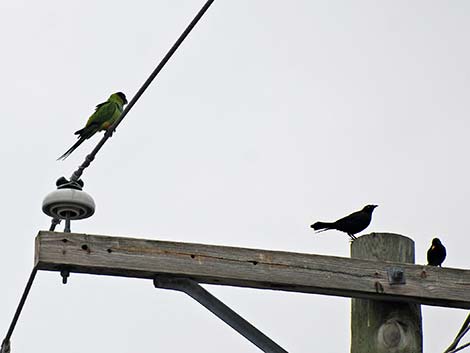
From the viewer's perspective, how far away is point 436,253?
8758mm

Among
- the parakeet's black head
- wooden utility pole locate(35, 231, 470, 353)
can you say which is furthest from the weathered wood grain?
the parakeet's black head

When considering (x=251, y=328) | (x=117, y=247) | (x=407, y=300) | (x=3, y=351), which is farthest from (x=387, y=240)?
(x=3, y=351)

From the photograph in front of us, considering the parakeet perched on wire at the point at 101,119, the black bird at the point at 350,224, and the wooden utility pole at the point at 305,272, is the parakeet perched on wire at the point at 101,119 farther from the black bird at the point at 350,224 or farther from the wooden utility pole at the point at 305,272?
the wooden utility pole at the point at 305,272

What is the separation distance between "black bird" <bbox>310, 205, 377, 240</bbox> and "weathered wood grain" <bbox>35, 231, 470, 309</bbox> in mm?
2279

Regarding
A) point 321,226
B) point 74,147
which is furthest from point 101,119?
point 321,226

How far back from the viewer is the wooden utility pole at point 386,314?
420 centimetres

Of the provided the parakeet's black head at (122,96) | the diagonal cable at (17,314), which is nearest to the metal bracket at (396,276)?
the diagonal cable at (17,314)

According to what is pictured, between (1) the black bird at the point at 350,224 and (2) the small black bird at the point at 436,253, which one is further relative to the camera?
(2) the small black bird at the point at 436,253

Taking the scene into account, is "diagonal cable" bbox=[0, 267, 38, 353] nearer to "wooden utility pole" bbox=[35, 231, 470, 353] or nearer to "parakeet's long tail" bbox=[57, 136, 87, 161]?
"wooden utility pole" bbox=[35, 231, 470, 353]

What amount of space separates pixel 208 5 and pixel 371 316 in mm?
1354

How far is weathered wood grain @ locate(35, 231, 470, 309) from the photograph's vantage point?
4066 millimetres

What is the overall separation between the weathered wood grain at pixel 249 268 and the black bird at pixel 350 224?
2.28 meters

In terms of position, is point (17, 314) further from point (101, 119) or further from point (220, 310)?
point (101, 119)

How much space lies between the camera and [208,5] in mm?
4406
